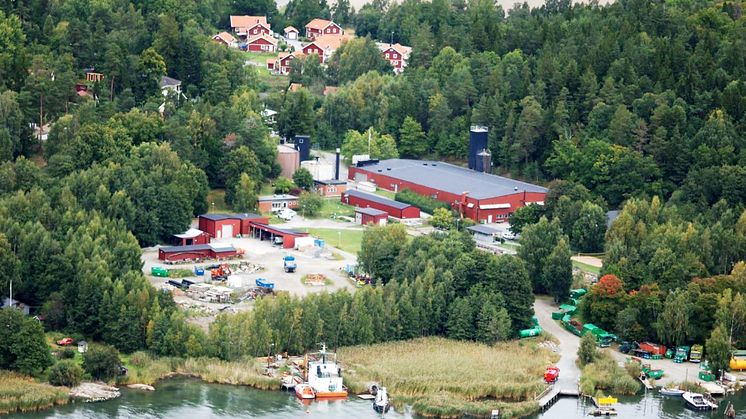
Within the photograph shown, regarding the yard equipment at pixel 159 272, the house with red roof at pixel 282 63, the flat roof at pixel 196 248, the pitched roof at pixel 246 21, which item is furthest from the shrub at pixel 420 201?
the pitched roof at pixel 246 21

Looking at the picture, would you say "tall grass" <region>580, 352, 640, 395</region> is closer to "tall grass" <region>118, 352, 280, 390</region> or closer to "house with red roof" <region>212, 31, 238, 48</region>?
"tall grass" <region>118, 352, 280, 390</region>

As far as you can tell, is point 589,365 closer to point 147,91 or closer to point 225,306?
point 225,306

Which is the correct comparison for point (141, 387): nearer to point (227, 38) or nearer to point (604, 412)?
point (604, 412)

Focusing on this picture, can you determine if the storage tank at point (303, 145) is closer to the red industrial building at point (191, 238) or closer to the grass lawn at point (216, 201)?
the grass lawn at point (216, 201)

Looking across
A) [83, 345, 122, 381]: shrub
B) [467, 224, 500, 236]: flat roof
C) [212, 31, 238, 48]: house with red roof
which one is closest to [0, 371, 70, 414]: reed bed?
[83, 345, 122, 381]: shrub

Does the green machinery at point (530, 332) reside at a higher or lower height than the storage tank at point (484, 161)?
lower

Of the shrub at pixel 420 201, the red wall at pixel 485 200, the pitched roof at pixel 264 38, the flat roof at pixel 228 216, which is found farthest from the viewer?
the pitched roof at pixel 264 38

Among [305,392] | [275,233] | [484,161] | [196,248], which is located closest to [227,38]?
[484,161]

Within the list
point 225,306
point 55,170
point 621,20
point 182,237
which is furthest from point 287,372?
point 621,20
